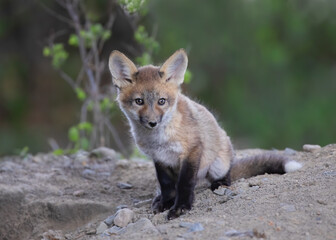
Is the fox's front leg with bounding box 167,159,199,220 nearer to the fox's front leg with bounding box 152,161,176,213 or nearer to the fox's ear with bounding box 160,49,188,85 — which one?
the fox's front leg with bounding box 152,161,176,213

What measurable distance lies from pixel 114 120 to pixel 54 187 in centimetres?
863

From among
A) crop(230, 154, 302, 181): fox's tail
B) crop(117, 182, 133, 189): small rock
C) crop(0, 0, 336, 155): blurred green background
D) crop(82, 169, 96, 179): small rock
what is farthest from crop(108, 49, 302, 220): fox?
crop(0, 0, 336, 155): blurred green background

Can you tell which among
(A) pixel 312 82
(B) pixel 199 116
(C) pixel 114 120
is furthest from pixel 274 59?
(B) pixel 199 116

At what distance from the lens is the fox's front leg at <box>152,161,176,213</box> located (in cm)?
529

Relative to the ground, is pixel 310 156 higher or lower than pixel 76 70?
lower

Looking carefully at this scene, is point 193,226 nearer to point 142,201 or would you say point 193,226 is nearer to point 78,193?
point 142,201

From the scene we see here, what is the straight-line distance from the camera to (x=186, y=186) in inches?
198

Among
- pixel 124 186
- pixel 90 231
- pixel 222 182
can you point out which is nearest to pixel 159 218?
pixel 90 231

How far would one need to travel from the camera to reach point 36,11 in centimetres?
1577

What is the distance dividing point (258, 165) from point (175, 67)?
1.52 meters

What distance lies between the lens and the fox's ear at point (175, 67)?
5.16 m

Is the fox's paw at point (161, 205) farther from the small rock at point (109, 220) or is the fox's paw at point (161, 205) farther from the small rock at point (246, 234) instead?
the small rock at point (246, 234)

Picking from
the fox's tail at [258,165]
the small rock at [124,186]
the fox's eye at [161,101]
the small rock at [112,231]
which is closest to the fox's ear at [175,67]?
the fox's eye at [161,101]

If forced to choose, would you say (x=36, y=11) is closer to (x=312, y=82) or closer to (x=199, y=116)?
(x=312, y=82)
